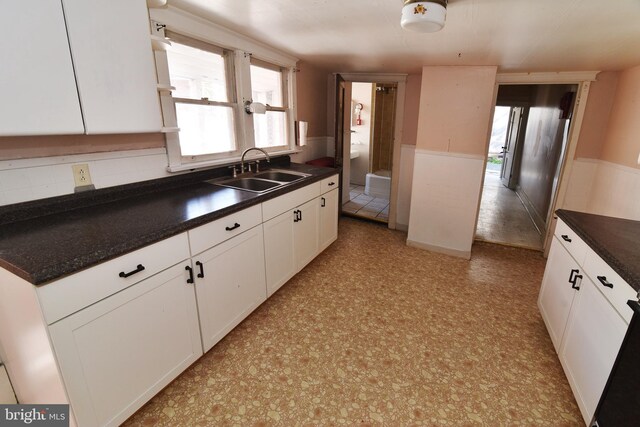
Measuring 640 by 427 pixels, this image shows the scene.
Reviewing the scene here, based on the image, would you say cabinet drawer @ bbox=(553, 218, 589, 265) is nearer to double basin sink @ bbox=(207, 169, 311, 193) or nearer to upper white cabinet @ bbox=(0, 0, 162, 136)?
double basin sink @ bbox=(207, 169, 311, 193)

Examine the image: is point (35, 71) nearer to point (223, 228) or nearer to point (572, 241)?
point (223, 228)

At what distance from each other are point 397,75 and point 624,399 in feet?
11.3

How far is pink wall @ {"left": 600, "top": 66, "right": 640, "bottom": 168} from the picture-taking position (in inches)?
94.3

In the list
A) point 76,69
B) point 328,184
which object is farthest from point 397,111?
point 76,69

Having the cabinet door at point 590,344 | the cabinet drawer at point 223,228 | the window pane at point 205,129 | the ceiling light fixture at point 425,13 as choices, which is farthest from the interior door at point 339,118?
the cabinet door at point 590,344

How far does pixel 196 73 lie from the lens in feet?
7.39

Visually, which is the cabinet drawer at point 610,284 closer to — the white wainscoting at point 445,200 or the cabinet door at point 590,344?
the cabinet door at point 590,344

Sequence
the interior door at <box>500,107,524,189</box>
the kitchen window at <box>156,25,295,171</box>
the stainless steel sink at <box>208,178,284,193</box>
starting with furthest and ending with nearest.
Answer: the interior door at <box>500,107,524,189</box>
the stainless steel sink at <box>208,178,284,193</box>
the kitchen window at <box>156,25,295,171</box>

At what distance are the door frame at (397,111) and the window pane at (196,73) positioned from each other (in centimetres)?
182

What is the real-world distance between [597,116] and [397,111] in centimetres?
195

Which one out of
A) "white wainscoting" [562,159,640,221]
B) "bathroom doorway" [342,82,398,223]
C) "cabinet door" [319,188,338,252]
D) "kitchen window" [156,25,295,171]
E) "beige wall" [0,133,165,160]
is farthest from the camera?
"bathroom doorway" [342,82,398,223]

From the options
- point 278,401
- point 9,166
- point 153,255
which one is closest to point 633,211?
point 278,401

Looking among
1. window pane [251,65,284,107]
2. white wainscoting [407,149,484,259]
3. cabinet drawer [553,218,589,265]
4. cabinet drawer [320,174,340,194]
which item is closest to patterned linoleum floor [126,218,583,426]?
white wainscoting [407,149,484,259]

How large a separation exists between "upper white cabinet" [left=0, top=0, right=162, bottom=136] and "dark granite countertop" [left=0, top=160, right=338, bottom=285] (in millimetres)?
426
